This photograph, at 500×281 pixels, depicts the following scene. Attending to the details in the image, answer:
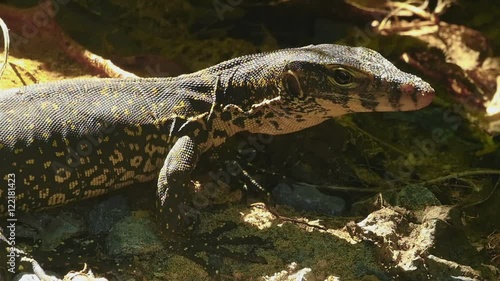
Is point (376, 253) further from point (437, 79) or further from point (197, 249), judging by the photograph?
point (437, 79)

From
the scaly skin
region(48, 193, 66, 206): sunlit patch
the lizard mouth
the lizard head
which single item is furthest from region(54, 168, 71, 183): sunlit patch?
the lizard mouth

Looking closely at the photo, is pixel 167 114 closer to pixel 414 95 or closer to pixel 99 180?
pixel 99 180

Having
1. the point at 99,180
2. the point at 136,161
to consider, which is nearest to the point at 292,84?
the point at 136,161

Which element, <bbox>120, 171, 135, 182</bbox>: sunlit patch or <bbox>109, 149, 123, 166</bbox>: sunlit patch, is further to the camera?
<bbox>120, 171, 135, 182</bbox>: sunlit patch

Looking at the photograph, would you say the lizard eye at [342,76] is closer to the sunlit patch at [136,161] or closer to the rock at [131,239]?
the sunlit patch at [136,161]

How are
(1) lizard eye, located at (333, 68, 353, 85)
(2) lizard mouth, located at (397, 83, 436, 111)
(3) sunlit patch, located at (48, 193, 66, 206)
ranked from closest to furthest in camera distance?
(2) lizard mouth, located at (397, 83, 436, 111) < (1) lizard eye, located at (333, 68, 353, 85) < (3) sunlit patch, located at (48, 193, 66, 206)

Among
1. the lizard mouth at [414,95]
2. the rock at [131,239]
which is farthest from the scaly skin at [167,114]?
the rock at [131,239]

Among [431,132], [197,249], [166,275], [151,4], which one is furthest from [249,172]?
[151,4]

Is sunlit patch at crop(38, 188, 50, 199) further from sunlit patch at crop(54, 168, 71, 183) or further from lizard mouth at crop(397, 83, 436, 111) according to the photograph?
lizard mouth at crop(397, 83, 436, 111)
